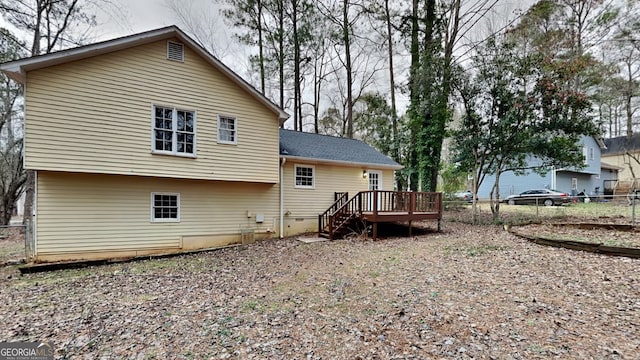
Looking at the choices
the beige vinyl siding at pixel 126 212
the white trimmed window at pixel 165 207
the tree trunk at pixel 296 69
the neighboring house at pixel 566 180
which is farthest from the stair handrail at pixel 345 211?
the neighboring house at pixel 566 180

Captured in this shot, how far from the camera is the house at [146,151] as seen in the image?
7684 mm

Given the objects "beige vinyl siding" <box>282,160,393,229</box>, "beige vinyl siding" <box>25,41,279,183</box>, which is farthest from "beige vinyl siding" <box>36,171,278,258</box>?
"beige vinyl siding" <box>282,160,393,229</box>

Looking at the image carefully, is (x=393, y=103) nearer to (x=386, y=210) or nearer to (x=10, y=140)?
(x=386, y=210)

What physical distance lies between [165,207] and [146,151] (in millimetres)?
2057

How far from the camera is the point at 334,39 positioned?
20906mm

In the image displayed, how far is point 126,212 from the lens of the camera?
895 centimetres

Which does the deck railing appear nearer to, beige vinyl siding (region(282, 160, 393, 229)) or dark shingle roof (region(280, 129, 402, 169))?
beige vinyl siding (region(282, 160, 393, 229))

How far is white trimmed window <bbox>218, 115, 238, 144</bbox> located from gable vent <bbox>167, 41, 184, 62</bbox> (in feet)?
7.20

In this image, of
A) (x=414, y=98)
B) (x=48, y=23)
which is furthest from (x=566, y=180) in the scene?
(x=48, y=23)

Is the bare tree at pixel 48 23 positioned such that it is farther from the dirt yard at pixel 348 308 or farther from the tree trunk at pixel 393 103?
the tree trunk at pixel 393 103

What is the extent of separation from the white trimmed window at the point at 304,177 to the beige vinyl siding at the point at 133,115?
Result: 6.18ft

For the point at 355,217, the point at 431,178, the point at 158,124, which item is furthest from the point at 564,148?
the point at 158,124

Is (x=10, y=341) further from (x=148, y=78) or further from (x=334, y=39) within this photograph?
(x=334, y=39)

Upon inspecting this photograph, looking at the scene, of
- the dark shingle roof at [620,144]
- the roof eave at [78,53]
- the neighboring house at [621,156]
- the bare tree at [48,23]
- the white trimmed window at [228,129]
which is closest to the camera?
the roof eave at [78,53]
